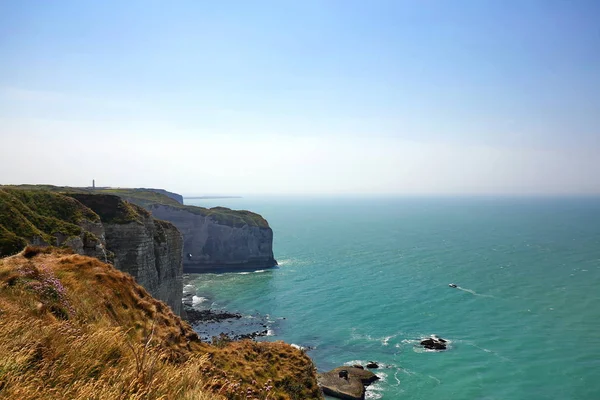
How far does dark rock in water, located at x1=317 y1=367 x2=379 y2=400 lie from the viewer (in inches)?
1682

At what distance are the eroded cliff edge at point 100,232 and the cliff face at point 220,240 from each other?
56.8 m

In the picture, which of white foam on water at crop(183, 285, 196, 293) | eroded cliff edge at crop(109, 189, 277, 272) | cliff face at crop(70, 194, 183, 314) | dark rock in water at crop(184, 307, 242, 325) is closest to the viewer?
cliff face at crop(70, 194, 183, 314)

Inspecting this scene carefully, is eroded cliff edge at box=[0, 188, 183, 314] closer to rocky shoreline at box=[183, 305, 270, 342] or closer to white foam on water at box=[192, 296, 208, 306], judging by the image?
rocky shoreline at box=[183, 305, 270, 342]

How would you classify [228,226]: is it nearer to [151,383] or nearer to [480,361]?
[480,361]

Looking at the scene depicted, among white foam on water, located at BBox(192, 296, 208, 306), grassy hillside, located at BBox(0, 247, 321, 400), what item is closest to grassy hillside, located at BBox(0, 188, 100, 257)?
grassy hillside, located at BBox(0, 247, 321, 400)

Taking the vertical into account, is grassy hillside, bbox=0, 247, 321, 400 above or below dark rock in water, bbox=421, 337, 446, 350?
above

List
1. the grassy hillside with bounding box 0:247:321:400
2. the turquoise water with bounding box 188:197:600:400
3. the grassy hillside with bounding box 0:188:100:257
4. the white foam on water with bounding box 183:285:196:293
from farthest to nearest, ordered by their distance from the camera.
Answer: the white foam on water with bounding box 183:285:196:293, the turquoise water with bounding box 188:197:600:400, the grassy hillside with bounding box 0:188:100:257, the grassy hillside with bounding box 0:247:321:400

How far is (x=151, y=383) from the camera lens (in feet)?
24.3

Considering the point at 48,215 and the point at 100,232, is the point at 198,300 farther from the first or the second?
the point at 48,215

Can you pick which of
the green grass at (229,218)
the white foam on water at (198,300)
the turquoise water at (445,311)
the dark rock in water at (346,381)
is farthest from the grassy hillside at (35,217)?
the green grass at (229,218)

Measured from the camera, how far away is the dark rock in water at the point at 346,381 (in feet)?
140

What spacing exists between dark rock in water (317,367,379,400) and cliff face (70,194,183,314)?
24119 millimetres

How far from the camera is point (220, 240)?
4759 inches

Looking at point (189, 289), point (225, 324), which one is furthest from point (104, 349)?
point (189, 289)
